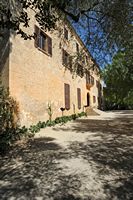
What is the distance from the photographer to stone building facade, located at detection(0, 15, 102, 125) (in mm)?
10555

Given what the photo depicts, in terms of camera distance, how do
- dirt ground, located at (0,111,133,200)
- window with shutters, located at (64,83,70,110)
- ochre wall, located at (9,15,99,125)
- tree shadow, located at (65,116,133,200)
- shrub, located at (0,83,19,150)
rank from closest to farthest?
dirt ground, located at (0,111,133,200)
tree shadow, located at (65,116,133,200)
shrub, located at (0,83,19,150)
ochre wall, located at (9,15,99,125)
window with shutters, located at (64,83,70,110)

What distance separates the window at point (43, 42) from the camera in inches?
524

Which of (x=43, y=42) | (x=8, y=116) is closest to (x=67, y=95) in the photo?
(x=43, y=42)

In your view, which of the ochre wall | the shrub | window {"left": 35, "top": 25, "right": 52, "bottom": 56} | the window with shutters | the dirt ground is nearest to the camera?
the dirt ground

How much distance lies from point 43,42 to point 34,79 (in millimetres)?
3027

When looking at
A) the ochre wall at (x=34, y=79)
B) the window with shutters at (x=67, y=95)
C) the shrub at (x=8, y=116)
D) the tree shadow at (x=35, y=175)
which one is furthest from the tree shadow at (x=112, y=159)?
the window with shutters at (x=67, y=95)

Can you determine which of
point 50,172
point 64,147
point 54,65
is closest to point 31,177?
point 50,172

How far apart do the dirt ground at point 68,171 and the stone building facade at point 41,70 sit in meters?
3.00

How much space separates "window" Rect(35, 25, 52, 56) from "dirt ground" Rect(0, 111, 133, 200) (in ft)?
21.2

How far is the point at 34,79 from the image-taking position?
12555 millimetres

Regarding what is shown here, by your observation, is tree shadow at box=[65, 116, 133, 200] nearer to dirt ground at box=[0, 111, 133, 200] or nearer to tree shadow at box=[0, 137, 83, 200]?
dirt ground at box=[0, 111, 133, 200]

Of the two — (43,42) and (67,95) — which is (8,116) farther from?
(67,95)

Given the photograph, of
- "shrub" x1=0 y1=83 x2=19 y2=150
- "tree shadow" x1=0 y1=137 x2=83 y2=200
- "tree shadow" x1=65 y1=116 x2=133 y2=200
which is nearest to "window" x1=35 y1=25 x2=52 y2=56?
"shrub" x1=0 y1=83 x2=19 y2=150

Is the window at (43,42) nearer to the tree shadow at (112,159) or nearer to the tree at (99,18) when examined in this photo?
the tree at (99,18)
